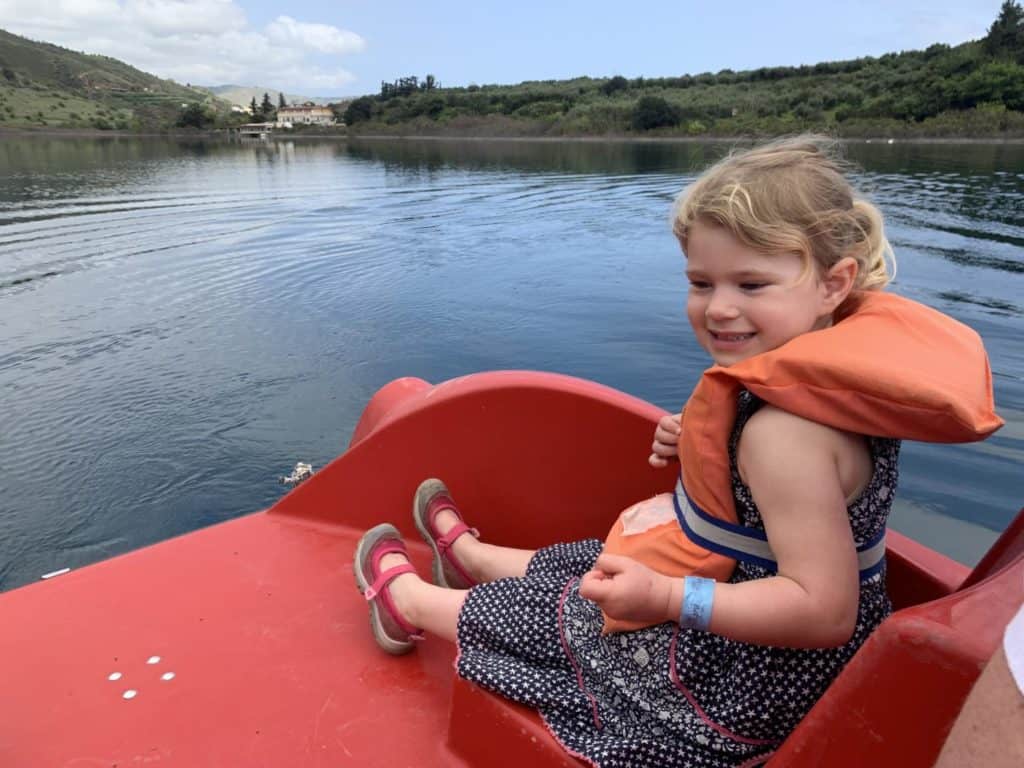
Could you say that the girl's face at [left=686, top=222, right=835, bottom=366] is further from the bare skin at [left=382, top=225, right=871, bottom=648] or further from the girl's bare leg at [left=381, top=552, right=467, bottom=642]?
the girl's bare leg at [left=381, top=552, right=467, bottom=642]

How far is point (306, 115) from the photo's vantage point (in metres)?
85.7

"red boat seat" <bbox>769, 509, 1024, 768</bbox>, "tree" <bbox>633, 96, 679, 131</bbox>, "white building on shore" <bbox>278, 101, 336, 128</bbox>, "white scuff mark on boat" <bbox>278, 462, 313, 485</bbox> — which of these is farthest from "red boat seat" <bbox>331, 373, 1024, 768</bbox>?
"white building on shore" <bbox>278, 101, 336, 128</bbox>

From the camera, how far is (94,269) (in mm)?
7344

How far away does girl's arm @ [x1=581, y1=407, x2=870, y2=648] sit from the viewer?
883 millimetres

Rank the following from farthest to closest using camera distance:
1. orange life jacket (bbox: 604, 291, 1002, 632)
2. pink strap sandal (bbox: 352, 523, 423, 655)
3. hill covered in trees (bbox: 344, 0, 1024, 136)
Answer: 1. hill covered in trees (bbox: 344, 0, 1024, 136)
2. pink strap sandal (bbox: 352, 523, 423, 655)
3. orange life jacket (bbox: 604, 291, 1002, 632)

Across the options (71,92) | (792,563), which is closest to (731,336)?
(792,563)

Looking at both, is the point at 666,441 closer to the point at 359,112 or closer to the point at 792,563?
the point at 792,563

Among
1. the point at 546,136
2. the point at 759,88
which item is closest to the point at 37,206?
the point at 546,136

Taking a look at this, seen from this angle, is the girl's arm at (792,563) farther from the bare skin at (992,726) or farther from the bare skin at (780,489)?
the bare skin at (992,726)

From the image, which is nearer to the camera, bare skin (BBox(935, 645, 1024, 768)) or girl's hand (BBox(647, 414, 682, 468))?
bare skin (BBox(935, 645, 1024, 768))

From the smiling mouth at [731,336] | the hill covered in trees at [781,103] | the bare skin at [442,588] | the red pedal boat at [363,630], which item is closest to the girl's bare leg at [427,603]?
the bare skin at [442,588]

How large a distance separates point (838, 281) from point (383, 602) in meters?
1.06

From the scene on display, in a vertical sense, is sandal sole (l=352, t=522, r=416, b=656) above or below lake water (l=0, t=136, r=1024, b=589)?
above

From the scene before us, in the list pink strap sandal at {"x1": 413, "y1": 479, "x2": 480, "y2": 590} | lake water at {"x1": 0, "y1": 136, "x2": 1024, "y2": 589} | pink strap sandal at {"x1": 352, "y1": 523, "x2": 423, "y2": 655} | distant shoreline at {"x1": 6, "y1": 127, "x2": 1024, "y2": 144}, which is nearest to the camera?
pink strap sandal at {"x1": 352, "y1": 523, "x2": 423, "y2": 655}
